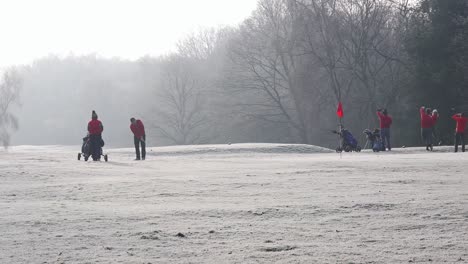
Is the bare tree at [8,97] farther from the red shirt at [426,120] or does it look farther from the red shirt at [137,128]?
the red shirt at [426,120]

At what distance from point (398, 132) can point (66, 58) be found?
290 feet

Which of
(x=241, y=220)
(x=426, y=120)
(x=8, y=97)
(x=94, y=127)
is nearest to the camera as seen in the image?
(x=241, y=220)

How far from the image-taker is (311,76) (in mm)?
60531

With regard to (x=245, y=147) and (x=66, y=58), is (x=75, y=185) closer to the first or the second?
(x=245, y=147)

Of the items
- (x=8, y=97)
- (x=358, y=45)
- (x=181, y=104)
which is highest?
(x=358, y=45)

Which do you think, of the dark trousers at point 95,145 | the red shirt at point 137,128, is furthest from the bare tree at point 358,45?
the dark trousers at point 95,145

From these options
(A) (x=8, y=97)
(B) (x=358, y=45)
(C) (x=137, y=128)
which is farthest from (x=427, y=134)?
(A) (x=8, y=97)

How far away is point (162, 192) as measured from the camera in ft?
44.6

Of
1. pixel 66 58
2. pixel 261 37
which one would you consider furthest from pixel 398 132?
pixel 66 58

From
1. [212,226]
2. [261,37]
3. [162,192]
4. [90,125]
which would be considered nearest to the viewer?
[212,226]

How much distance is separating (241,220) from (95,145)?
19427mm

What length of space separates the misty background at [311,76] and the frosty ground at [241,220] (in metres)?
35.1

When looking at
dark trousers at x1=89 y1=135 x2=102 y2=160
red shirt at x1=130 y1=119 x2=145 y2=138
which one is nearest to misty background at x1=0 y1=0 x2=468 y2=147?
red shirt at x1=130 y1=119 x2=145 y2=138

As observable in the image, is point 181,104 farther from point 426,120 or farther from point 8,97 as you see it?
point 426,120
